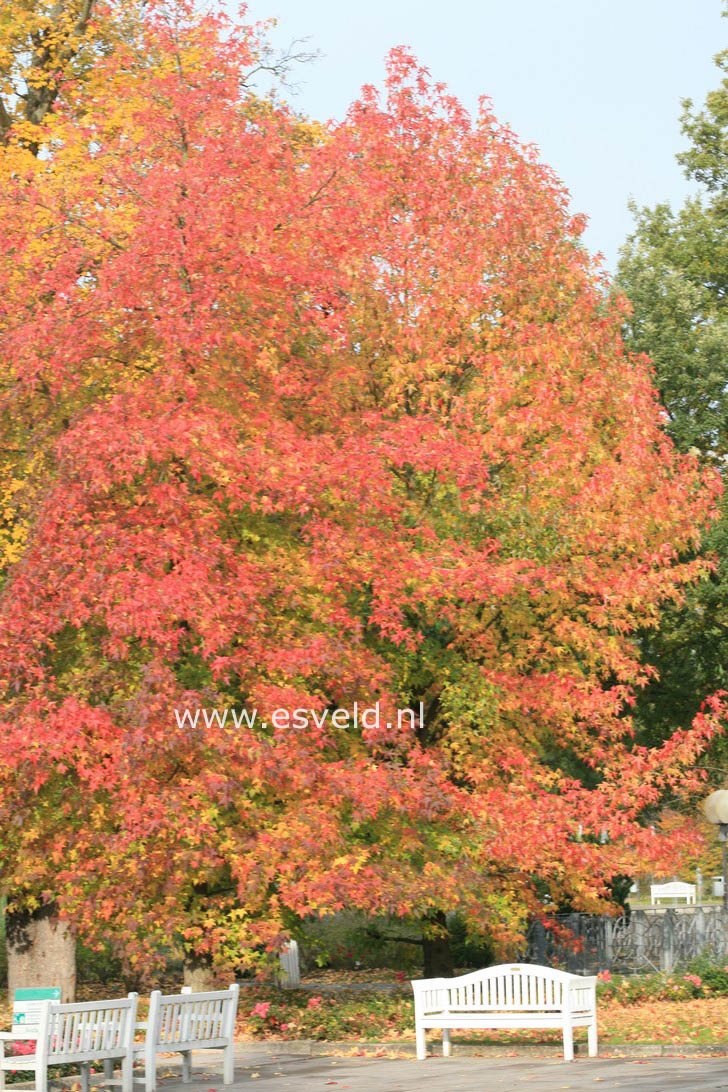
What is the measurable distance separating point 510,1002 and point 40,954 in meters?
9.71

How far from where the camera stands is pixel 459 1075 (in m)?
12.8

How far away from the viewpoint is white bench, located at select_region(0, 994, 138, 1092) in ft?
38.4

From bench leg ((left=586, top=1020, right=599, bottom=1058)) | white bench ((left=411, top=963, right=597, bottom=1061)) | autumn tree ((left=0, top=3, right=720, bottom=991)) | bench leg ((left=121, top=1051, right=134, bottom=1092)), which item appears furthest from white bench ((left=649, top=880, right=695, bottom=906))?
bench leg ((left=121, top=1051, right=134, bottom=1092))

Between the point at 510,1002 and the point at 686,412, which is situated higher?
the point at 686,412

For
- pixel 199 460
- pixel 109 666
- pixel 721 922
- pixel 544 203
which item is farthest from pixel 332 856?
pixel 721 922

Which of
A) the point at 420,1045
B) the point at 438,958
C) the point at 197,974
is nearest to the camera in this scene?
the point at 420,1045

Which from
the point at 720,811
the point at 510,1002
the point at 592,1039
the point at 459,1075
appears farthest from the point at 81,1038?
the point at 720,811

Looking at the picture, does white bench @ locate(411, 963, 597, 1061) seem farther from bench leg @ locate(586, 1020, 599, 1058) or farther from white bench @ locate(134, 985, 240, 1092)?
white bench @ locate(134, 985, 240, 1092)

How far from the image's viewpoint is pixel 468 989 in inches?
577

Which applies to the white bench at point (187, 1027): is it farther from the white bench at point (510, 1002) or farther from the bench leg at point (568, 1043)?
the bench leg at point (568, 1043)

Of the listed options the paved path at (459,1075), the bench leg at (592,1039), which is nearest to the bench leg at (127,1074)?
the paved path at (459,1075)

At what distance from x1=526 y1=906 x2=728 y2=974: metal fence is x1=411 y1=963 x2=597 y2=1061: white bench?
10461mm

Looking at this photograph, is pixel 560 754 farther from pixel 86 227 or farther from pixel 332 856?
pixel 86 227

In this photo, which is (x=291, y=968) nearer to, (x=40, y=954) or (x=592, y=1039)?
(x=40, y=954)
